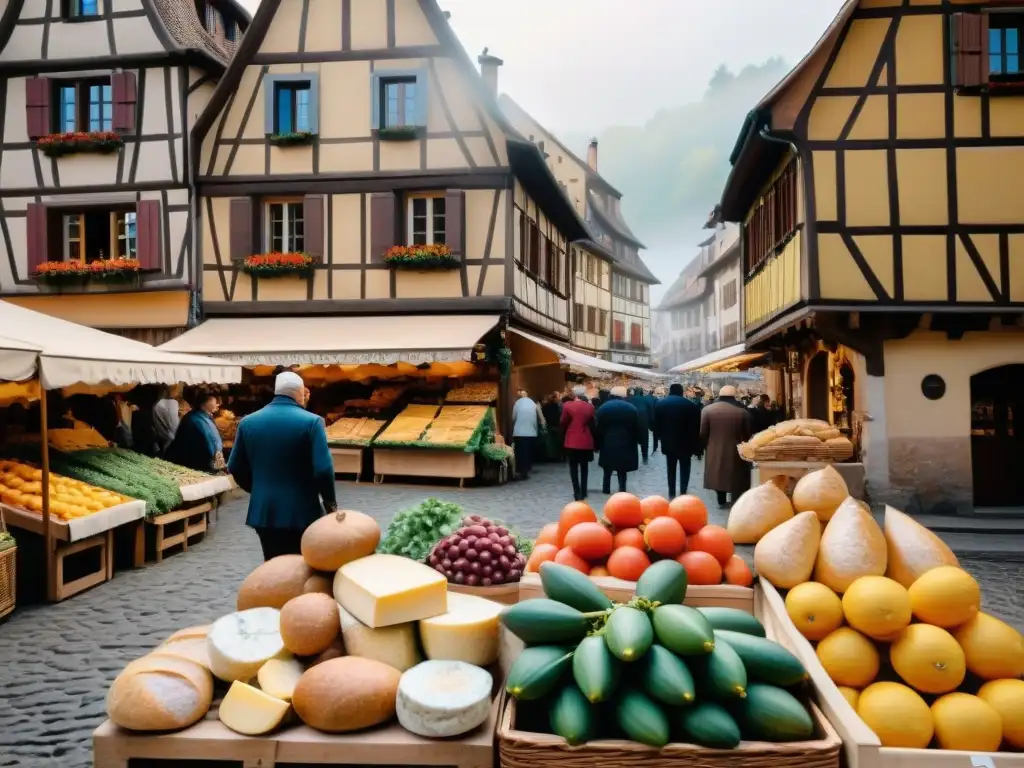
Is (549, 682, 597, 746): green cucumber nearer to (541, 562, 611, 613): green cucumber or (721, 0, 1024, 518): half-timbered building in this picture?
(541, 562, 611, 613): green cucumber

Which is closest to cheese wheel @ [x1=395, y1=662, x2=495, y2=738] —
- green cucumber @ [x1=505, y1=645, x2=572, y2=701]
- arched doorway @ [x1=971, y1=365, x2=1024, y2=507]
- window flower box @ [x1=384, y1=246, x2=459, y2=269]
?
green cucumber @ [x1=505, y1=645, x2=572, y2=701]

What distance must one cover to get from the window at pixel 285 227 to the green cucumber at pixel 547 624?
1372 cm

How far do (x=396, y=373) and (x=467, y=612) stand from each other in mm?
12007

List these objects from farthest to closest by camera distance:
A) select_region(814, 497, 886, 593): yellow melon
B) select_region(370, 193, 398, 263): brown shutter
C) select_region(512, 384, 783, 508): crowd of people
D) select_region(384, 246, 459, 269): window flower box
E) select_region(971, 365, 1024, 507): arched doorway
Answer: select_region(370, 193, 398, 263): brown shutter < select_region(384, 246, 459, 269): window flower box < select_region(971, 365, 1024, 507): arched doorway < select_region(512, 384, 783, 508): crowd of people < select_region(814, 497, 886, 593): yellow melon

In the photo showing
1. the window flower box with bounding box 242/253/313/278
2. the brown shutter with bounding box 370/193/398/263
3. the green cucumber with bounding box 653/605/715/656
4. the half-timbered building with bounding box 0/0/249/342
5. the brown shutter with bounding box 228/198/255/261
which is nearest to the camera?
the green cucumber with bounding box 653/605/715/656

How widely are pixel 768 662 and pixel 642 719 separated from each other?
0.46 m

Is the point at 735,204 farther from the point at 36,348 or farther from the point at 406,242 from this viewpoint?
the point at 36,348

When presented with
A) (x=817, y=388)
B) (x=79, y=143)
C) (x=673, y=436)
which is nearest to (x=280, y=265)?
(x=79, y=143)

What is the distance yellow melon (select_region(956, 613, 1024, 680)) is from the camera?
7.98 ft

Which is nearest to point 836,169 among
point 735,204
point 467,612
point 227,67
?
point 735,204

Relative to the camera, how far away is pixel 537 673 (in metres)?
2.28

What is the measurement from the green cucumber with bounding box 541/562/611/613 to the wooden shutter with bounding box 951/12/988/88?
388 inches

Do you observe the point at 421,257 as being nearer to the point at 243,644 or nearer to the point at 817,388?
the point at 817,388

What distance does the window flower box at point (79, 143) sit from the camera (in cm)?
1477
